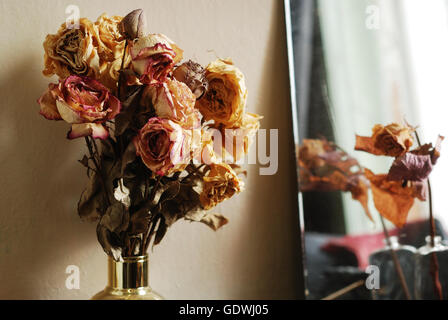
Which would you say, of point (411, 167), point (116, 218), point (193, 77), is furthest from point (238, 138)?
point (411, 167)

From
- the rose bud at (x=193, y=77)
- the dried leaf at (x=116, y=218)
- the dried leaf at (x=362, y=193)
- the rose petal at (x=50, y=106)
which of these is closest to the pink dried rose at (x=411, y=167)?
the dried leaf at (x=362, y=193)

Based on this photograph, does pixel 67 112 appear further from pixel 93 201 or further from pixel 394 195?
pixel 394 195

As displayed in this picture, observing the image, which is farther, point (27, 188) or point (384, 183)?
point (384, 183)

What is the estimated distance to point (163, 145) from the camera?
0.62 meters

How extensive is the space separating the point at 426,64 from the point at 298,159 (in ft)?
1.18

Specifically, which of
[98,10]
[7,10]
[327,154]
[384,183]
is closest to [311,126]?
[327,154]

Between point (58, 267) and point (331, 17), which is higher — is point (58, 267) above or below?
below

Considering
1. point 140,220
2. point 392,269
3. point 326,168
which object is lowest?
point 392,269

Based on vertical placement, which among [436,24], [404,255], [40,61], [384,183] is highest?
[436,24]

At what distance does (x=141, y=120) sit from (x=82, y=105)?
97 millimetres

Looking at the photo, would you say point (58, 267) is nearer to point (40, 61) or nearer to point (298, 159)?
point (40, 61)

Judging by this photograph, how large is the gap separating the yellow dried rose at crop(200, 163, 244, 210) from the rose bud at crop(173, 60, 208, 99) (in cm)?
12

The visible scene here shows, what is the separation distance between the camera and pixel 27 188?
83cm

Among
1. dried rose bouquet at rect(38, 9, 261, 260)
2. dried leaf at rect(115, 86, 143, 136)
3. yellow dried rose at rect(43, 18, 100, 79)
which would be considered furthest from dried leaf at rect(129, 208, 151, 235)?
yellow dried rose at rect(43, 18, 100, 79)
